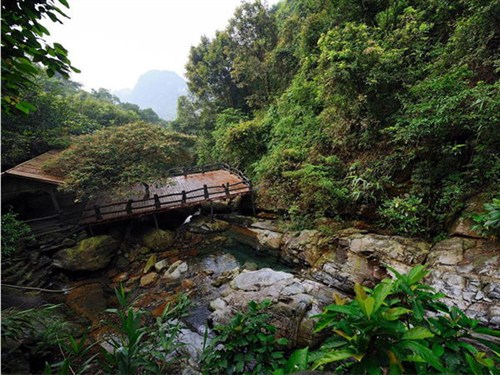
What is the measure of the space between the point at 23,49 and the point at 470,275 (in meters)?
6.80

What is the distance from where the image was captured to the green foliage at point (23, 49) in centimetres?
185

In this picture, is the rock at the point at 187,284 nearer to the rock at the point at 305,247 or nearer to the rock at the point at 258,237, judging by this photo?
the rock at the point at 258,237

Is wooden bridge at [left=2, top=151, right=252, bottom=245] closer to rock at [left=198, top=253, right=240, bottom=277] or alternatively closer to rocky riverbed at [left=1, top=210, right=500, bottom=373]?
rocky riverbed at [left=1, top=210, right=500, bottom=373]

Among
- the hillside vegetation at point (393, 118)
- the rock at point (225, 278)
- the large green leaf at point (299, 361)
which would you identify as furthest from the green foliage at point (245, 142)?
the large green leaf at point (299, 361)

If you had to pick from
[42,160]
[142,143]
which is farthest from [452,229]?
[42,160]

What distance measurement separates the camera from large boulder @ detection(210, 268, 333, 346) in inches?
157

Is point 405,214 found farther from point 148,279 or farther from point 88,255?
point 88,255

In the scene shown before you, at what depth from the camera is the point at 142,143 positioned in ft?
30.8

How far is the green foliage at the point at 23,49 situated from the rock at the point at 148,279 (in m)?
6.61

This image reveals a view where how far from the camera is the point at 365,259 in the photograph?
223 inches

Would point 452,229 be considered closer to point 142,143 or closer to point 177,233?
point 177,233

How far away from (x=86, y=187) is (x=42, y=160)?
3.62m

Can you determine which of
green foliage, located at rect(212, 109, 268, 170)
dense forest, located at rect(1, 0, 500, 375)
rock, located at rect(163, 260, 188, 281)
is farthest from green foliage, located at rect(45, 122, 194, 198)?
green foliage, located at rect(212, 109, 268, 170)

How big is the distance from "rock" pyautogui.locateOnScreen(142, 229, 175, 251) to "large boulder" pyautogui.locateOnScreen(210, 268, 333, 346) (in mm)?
4541
